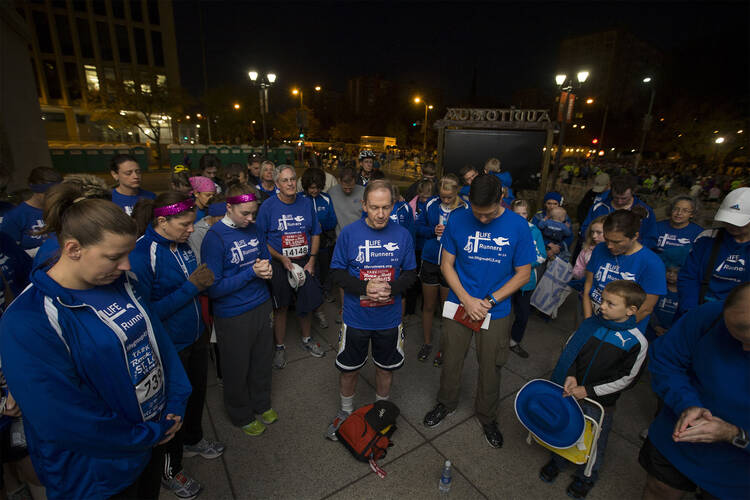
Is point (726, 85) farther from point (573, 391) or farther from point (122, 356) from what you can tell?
point (122, 356)

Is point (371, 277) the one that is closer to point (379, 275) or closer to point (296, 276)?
point (379, 275)

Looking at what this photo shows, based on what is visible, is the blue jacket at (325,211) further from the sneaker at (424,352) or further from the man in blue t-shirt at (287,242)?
the sneaker at (424,352)

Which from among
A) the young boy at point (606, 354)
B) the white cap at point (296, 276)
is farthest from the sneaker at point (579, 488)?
the white cap at point (296, 276)

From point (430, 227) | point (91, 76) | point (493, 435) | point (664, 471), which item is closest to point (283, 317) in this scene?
point (430, 227)

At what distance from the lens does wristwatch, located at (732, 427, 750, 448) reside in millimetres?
1591

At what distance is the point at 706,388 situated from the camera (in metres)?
1.77

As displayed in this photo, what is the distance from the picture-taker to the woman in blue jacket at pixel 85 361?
134cm

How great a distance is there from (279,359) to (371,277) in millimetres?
2086

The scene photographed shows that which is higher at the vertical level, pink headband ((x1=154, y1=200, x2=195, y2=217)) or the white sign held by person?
pink headband ((x1=154, y1=200, x2=195, y2=217))

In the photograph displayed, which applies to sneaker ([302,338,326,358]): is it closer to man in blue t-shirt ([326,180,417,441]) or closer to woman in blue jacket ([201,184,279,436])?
woman in blue jacket ([201,184,279,436])

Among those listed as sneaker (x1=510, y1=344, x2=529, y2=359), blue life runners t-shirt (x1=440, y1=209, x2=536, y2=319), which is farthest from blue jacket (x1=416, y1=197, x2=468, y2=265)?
sneaker (x1=510, y1=344, x2=529, y2=359)

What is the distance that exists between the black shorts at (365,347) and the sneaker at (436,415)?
705mm

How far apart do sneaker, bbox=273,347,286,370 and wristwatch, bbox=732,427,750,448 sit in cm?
389

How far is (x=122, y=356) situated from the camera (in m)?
1.62
